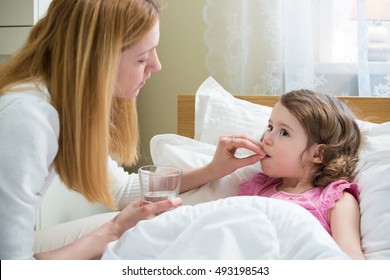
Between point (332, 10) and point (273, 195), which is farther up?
point (332, 10)

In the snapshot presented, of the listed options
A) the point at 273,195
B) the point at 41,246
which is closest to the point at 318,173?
the point at 273,195

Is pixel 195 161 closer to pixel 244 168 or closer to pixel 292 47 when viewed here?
pixel 244 168

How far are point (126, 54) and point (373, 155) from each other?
62cm

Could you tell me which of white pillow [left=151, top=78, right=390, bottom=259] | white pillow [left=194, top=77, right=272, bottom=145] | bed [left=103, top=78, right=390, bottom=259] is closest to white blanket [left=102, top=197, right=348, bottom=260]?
bed [left=103, top=78, right=390, bottom=259]

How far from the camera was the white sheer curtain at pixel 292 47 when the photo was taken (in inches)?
65.0

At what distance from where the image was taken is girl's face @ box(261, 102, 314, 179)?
118cm

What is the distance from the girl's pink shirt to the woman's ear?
0.07m

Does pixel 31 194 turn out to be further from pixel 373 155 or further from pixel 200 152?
pixel 373 155

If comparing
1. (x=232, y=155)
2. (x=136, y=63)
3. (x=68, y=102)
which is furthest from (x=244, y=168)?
(x=68, y=102)

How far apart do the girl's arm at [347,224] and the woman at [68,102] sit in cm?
36

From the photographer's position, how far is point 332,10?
1669mm

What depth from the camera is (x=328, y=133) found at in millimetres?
1194

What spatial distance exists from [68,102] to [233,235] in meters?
0.38

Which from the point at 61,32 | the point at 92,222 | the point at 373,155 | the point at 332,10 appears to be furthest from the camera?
the point at 332,10
